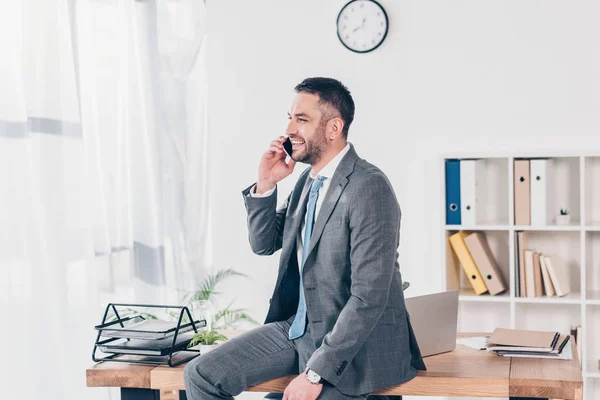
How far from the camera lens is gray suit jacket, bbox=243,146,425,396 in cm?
233

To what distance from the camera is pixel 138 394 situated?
2.60m

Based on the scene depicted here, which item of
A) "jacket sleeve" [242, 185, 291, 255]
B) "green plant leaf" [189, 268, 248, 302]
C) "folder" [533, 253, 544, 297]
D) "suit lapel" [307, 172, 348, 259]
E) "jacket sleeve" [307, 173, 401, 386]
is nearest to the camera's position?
"jacket sleeve" [307, 173, 401, 386]

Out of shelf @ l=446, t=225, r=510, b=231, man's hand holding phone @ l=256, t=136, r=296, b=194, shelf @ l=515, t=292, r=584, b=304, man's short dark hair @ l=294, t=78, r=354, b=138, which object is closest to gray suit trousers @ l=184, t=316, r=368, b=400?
man's hand holding phone @ l=256, t=136, r=296, b=194

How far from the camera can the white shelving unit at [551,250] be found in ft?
12.9

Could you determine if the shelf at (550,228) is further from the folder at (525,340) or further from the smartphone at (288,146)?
the smartphone at (288,146)

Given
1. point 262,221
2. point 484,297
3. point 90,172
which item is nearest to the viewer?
point 262,221

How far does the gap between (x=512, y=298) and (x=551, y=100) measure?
1060mm

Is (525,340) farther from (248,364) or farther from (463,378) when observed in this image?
(248,364)

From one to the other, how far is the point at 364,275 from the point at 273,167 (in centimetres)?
59

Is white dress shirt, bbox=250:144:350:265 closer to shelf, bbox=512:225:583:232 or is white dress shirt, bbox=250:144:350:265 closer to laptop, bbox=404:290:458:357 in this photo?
laptop, bbox=404:290:458:357

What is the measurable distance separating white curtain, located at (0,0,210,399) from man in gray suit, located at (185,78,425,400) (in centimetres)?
96

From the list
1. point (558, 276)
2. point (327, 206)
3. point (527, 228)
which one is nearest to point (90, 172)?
point (327, 206)

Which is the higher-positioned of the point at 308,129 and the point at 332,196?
the point at 308,129

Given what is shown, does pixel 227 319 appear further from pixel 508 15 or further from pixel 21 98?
pixel 508 15
